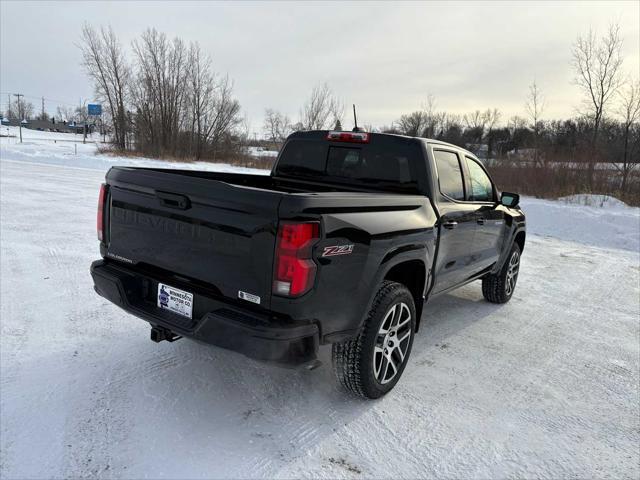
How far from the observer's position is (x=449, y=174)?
163 inches

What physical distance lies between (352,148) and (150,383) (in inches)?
101

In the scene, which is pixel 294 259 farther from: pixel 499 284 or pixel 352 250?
pixel 499 284

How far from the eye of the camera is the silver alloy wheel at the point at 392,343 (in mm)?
3133

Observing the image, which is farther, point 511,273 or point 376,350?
point 511,273

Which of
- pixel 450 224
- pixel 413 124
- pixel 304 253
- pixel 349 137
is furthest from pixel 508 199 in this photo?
pixel 413 124

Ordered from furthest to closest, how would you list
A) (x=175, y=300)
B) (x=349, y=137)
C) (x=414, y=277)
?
(x=349, y=137) < (x=414, y=277) < (x=175, y=300)

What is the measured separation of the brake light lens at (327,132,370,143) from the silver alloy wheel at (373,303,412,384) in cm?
156

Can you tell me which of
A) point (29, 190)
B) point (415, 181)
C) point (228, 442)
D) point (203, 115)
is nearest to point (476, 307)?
Answer: point (415, 181)

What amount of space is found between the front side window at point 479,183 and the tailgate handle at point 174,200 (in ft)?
9.95

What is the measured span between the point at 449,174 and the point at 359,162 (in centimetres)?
88

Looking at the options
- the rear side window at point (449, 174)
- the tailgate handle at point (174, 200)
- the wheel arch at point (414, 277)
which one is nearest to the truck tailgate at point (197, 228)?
the tailgate handle at point (174, 200)

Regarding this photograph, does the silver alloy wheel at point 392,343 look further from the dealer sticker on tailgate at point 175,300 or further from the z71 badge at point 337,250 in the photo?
the dealer sticker on tailgate at point 175,300

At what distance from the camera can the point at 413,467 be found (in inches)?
101

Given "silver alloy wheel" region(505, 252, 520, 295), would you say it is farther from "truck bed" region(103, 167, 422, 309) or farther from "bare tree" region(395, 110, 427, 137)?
"bare tree" region(395, 110, 427, 137)
